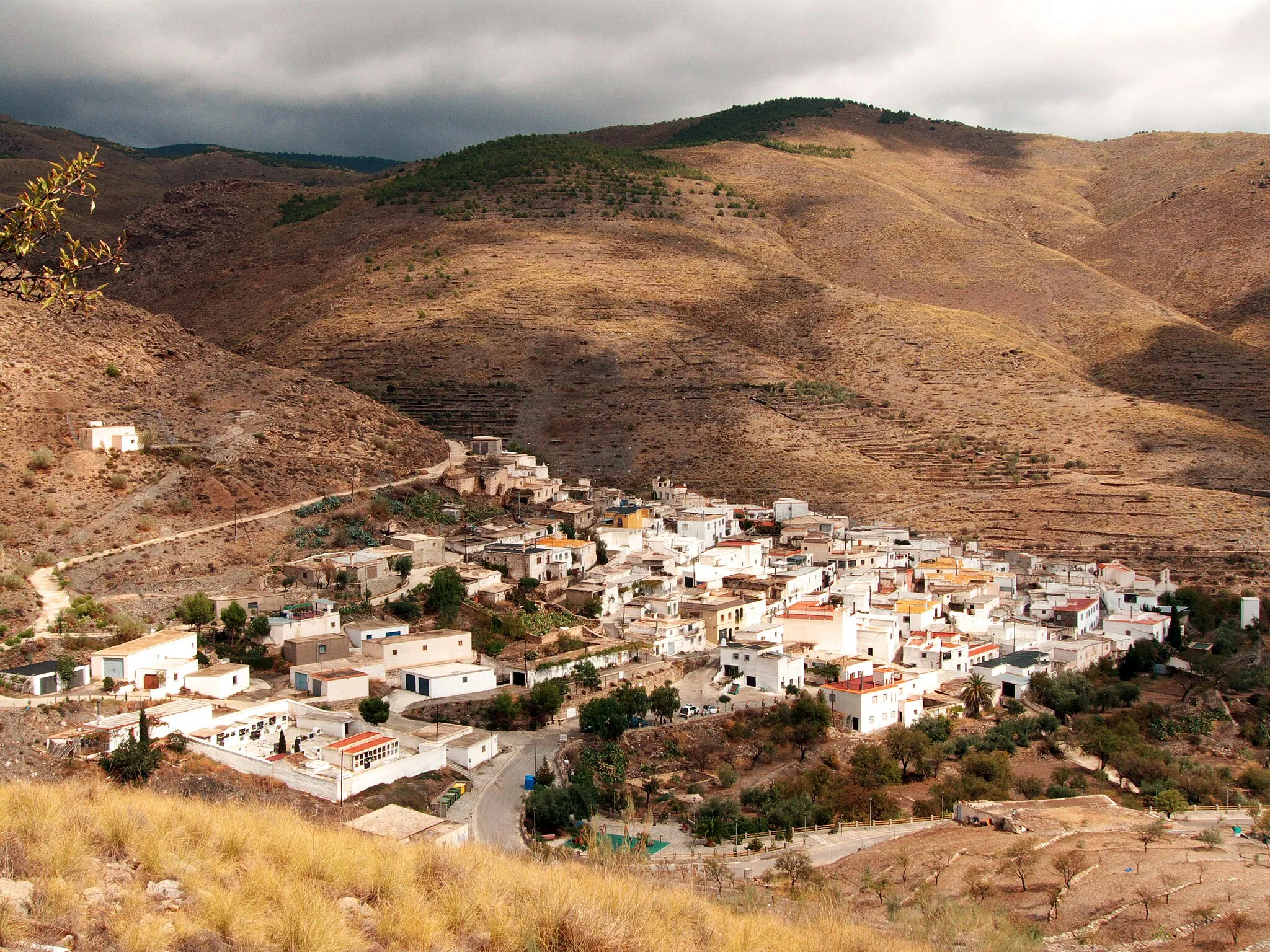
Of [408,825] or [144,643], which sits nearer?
[408,825]

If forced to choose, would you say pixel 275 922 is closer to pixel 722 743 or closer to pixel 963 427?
pixel 722 743

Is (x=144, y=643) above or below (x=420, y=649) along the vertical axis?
above

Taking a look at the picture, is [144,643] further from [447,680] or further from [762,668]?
[762,668]

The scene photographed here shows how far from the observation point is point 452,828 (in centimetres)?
1345

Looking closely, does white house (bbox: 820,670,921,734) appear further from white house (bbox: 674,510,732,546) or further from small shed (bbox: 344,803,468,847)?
small shed (bbox: 344,803,468,847)

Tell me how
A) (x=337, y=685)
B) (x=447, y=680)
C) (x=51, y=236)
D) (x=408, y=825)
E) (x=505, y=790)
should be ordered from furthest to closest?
(x=447, y=680) → (x=337, y=685) → (x=505, y=790) → (x=408, y=825) → (x=51, y=236)

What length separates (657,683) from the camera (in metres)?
Result: 22.4

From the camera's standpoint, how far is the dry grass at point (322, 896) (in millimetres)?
5199

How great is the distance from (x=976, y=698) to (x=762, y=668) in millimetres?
4370

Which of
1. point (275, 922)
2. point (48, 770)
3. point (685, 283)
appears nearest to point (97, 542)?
point (48, 770)

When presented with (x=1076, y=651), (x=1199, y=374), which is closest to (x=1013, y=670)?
(x=1076, y=651)

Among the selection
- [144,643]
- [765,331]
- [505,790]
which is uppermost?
[765,331]

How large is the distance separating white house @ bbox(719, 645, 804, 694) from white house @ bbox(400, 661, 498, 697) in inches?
186

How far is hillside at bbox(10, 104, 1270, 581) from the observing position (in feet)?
127
